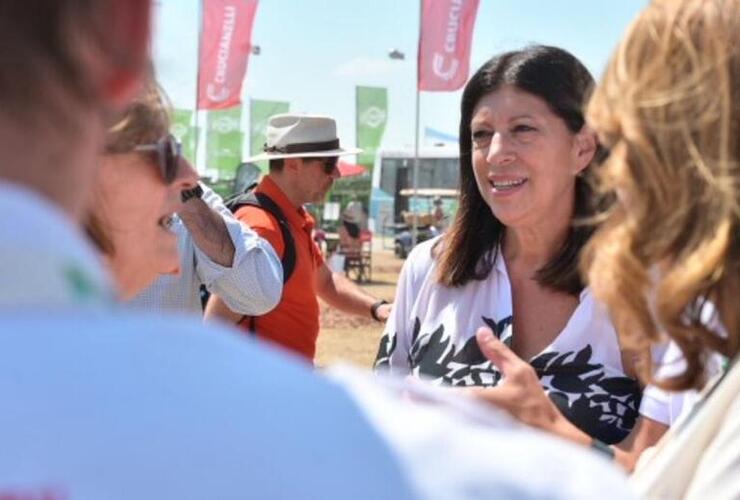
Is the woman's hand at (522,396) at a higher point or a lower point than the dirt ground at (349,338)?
higher

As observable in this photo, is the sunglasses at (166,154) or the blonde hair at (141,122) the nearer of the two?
the blonde hair at (141,122)

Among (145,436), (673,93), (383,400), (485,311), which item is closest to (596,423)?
(485,311)

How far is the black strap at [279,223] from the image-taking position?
3.78 meters

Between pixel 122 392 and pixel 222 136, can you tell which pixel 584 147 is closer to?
pixel 122 392

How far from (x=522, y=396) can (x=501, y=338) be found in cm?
59

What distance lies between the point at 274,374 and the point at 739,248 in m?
0.81

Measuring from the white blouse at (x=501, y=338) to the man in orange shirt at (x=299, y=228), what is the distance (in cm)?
123

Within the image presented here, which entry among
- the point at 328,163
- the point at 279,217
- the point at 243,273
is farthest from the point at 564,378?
the point at 328,163

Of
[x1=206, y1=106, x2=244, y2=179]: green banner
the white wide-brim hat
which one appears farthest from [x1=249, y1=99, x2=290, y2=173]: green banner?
the white wide-brim hat

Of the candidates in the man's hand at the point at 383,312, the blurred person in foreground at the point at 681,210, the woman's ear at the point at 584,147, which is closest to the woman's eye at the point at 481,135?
the woman's ear at the point at 584,147

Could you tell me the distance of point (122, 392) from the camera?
500mm

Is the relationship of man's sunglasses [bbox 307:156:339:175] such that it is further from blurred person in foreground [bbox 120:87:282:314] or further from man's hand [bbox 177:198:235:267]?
man's hand [bbox 177:198:235:267]

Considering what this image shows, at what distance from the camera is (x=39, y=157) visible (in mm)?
554

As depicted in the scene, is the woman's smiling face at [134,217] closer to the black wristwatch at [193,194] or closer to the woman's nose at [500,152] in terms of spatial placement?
the woman's nose at [500,152]
